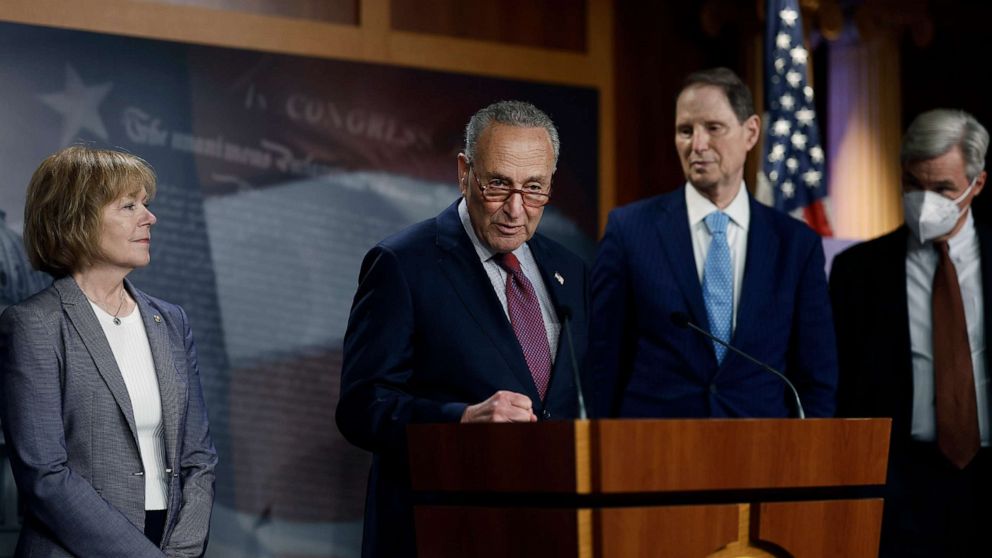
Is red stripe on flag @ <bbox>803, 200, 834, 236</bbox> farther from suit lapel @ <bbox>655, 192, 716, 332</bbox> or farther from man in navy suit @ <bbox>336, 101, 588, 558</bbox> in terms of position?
man in navy suit @ <bbox>336, 101, 588, 558</bbox>

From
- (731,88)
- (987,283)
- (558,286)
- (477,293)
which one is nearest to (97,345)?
(477,293)

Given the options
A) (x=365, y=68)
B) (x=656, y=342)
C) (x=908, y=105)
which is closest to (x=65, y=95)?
(x=365, y=68)

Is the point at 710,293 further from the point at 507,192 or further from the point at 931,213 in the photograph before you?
the point at 507,192

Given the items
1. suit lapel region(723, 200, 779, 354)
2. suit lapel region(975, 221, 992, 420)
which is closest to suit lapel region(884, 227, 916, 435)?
suit lapel region(975, 221, 992, 420)

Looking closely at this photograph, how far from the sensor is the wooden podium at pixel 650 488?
2.12 metres

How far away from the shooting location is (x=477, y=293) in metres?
2.70

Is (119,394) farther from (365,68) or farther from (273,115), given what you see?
(365,68)

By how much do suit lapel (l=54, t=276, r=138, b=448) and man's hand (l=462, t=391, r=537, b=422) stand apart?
3.49ft

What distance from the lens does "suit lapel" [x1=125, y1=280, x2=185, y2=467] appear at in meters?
3.11

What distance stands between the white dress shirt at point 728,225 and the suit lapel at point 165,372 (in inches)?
60.3

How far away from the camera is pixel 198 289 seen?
16.3ft

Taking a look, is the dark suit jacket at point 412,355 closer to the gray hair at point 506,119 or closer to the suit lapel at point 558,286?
the suit lapel at point 558,286

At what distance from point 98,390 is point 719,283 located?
5.75 ft

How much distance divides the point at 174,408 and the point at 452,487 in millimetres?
1065
